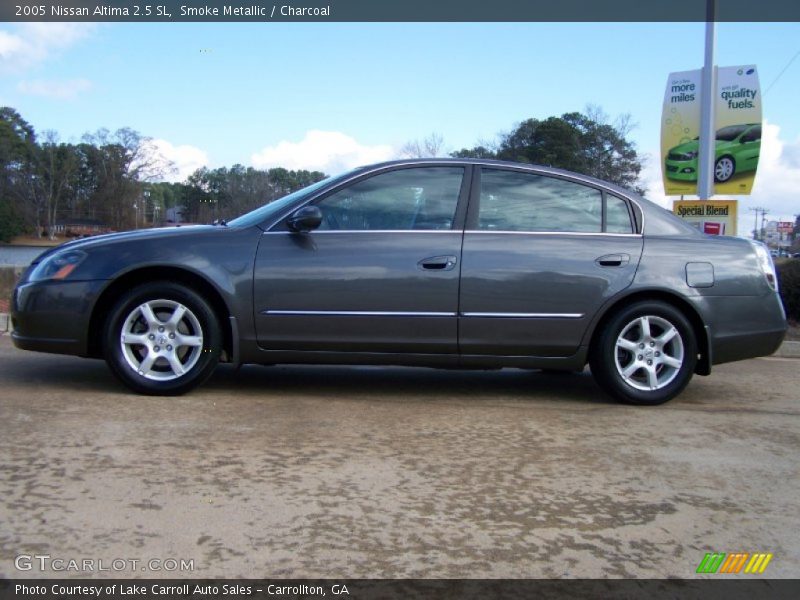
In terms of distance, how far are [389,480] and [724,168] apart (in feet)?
33.2

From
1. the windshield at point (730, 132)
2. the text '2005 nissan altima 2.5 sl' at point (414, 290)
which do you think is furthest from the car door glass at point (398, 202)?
the windshield at point (730, 132)

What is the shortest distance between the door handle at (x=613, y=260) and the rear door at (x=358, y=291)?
0.95 m

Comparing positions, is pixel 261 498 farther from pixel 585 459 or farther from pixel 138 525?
pixel 585 459

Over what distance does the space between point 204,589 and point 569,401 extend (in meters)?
3.25

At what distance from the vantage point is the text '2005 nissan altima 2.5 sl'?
15.1 ft

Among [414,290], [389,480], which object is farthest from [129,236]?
[389,480]

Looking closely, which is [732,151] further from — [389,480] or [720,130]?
[389,480]

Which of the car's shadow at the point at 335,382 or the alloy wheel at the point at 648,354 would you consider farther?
the car's shadow at the point at 335,382

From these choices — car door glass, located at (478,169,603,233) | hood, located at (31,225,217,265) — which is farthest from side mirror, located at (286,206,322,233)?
car door glass, located at (478,169,603,233)

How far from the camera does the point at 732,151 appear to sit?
11.3 meters

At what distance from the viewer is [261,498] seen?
2.99 meters

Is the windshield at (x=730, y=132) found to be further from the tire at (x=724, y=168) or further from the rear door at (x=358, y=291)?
the rear door at (x=358, y=291)

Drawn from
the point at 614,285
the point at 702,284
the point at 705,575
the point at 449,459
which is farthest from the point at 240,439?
the point at 702,284

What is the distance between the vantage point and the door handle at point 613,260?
479 centimetres
